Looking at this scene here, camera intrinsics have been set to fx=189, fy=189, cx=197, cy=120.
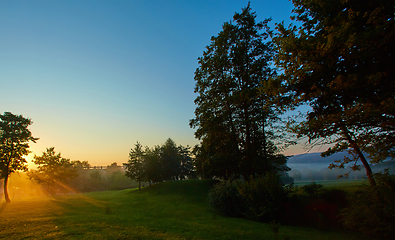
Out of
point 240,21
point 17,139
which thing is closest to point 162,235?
point 240,21

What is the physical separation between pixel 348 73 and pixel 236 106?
1344cm

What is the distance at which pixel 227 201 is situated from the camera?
16.4 m

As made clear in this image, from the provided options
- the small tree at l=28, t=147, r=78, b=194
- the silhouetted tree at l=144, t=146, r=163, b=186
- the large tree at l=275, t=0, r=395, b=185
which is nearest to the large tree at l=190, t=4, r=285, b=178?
the large tree at l=275, t=0, r=395, b=185

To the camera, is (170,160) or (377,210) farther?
(170,160)

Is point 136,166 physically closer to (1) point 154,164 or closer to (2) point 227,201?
(1) point 154,164

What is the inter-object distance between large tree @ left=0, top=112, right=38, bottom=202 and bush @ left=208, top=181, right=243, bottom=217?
3163cm

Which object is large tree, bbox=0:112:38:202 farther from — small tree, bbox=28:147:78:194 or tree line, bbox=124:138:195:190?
tree line, bbox=124:138:195:190

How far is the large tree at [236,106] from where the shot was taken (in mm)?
20969

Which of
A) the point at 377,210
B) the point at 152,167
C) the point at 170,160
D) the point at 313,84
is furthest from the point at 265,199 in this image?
the point at 170,160

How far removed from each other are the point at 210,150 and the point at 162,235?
46.9ft

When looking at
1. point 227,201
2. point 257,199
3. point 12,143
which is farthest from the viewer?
point 12,143

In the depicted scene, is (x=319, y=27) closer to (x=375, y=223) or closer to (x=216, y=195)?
(x=375, y=223)

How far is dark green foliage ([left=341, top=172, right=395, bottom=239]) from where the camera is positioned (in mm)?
8594

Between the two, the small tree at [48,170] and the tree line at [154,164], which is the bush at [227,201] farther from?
the small tree at [48,170]
